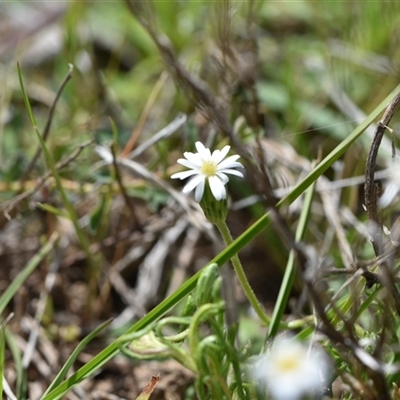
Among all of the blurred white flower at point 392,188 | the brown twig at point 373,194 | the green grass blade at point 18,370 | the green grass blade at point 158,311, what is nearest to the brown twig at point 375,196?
the brown twig at point 373,194

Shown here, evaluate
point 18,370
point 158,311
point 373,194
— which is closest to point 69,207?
point 18,370

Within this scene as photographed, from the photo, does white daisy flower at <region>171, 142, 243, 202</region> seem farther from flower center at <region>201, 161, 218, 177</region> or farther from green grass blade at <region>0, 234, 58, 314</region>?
green grass blade at <region>0, 234, 58, 314</region>

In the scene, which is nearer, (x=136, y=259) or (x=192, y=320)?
(x=192, y=320)

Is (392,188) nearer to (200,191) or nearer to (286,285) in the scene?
(286,285)

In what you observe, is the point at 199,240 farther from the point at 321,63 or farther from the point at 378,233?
the point at 378,233

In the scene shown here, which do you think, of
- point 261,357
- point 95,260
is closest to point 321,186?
point 95,260

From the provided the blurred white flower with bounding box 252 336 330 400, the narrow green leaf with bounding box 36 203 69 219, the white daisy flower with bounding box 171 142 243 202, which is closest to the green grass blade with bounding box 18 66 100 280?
the narrow green leaf with bounding box 36 203 69 219
